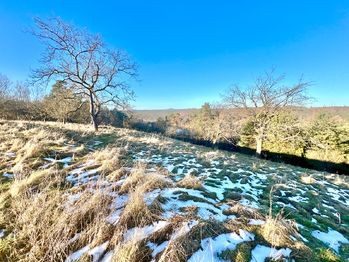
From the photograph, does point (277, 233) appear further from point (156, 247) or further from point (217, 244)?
point (156, 247)

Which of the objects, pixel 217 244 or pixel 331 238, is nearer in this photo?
pixel 217 244

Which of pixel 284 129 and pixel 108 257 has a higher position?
pixel 284 129

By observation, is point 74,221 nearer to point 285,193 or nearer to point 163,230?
point 163,230

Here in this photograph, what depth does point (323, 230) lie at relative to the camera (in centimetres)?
207

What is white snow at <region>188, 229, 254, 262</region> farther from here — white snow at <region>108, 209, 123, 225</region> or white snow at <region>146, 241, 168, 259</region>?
white snow at <region>108, 209, 123, 225</region>

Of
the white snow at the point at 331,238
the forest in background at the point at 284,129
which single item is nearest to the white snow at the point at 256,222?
the white snow at the point at 331,238

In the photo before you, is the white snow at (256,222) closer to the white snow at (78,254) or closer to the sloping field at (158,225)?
the sloping field at (158,225)

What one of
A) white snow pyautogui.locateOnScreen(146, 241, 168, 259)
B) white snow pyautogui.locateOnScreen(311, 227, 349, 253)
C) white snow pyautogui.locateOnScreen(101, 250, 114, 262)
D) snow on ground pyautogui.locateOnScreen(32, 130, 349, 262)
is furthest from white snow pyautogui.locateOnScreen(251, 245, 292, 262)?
white snow pyautogui.locateOnScreen(101, 250, 114, 262)

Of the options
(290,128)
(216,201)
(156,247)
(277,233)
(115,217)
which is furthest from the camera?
(290,128)

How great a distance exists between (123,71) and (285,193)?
1066 cm

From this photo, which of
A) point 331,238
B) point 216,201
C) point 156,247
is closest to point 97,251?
point 156,247

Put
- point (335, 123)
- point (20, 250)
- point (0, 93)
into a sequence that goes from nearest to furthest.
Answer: point (20, 250)
point (335, 123)
point (0, 93)

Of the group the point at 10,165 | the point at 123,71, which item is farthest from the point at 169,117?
the point at 10,165

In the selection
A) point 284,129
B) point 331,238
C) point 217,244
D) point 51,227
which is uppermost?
point 284,129
